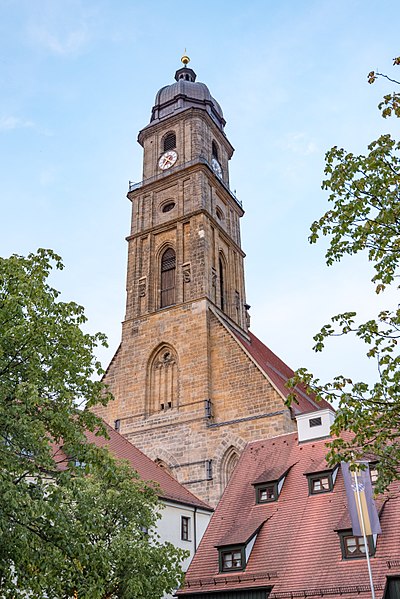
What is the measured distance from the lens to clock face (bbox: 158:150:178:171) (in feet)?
125

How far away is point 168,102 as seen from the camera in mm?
41688

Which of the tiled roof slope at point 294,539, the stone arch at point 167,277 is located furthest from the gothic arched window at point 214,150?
the tiled roof slope at point 294,539

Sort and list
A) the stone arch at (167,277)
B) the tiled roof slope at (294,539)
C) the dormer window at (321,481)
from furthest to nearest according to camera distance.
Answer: the stone arch at (167,277) → the dormer window at (321,481) → the tiled roof slope at (294,539)

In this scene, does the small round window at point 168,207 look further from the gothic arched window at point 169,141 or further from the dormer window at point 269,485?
the dormer window at point 269,485

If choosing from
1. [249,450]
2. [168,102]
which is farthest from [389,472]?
[168,102]

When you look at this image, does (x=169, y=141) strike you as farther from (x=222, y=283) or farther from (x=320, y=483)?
(x=320, y=483)

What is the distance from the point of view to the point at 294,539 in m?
15.5

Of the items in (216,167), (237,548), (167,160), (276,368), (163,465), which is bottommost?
(237,548)

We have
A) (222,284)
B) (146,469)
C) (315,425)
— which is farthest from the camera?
(222,284)

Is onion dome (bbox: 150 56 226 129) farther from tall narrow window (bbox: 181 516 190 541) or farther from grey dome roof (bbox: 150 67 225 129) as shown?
tall narrow window (bbox: 181 516 190 541)

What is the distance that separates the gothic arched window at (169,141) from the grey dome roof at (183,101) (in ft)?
4.66

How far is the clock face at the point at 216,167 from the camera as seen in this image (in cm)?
3883

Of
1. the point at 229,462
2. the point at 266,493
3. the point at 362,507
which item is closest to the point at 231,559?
the point at 266,493

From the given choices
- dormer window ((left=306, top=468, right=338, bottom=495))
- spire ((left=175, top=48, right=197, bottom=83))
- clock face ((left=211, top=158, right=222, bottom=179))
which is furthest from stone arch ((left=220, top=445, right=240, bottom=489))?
spire ((left=175, top=48, right=197, bottom=83))
